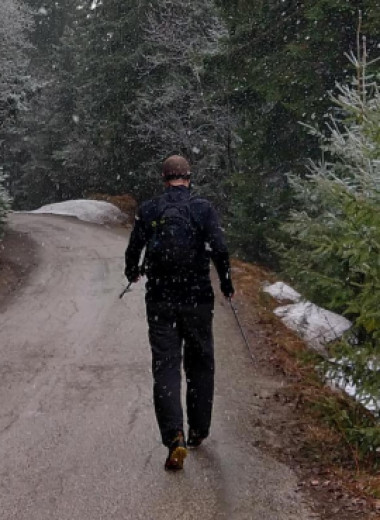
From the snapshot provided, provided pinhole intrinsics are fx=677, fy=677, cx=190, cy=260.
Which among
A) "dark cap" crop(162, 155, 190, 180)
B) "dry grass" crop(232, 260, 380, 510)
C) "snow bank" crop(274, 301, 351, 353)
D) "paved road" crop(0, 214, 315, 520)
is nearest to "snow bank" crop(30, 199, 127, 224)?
"paved road" crop(0, 214, 315, 520)

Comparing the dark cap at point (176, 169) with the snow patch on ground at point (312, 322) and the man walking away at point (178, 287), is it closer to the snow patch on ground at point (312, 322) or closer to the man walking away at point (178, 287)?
the man walking away at point (178, 287)

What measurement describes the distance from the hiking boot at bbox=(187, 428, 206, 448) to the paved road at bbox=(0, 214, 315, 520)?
0.07 metres

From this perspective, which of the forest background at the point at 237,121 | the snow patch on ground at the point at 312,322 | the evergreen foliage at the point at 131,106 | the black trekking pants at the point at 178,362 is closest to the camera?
the black trekking pants at the point at 178,362

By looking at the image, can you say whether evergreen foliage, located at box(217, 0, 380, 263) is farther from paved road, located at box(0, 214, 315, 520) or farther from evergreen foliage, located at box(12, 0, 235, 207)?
paved road, located at box(0, 214, 315, 520)

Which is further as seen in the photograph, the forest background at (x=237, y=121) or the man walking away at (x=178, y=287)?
the forest background at (x=237, y=121)

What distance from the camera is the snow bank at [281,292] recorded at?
11.8m

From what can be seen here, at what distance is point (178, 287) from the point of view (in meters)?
4.92

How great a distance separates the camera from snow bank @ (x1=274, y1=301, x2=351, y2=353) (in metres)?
9.16

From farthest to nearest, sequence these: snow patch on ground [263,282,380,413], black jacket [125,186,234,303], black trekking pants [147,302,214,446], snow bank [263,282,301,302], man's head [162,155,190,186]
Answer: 1. snow bank [263,282,301,302]
2. snow patch on ground [263,282,380,413]
3. man's head [162,155,190,186]
4. black jacket [125,186,234,303]
5. black trekking pants [147,302,214,446]

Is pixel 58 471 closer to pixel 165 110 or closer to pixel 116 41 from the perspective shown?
pixel 165 110

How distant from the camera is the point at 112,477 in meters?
4.69

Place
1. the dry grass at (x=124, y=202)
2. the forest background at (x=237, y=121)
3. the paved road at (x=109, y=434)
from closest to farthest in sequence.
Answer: the paved road at (x=109, y=434)
the forest background at (x=237, y=121)
the dry grass at (x=124, y=202)

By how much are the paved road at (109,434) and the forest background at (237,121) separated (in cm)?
115

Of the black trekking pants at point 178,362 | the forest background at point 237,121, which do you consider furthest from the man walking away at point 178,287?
the forest background at point 237,121
